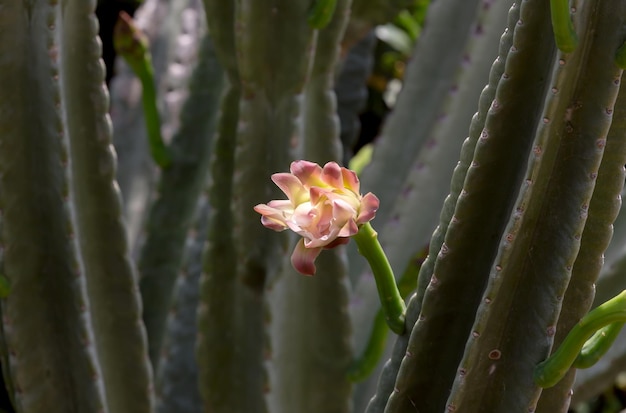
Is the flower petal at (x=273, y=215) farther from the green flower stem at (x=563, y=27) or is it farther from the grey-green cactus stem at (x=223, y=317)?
the grey-green cactus stem at (x=223, y=317)

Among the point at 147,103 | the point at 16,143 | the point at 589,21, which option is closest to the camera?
the point at 589,21

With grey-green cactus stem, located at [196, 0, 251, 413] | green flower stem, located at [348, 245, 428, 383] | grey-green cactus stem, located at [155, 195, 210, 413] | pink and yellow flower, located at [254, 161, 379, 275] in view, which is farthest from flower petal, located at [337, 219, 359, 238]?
grey-green cactus stem, located at [155, 195, 210, 413]

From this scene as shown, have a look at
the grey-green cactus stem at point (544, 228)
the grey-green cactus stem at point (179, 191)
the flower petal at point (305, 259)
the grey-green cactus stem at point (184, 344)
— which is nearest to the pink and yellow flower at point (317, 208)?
the flower petal at point (305, 259)

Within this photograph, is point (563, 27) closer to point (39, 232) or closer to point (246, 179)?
point (246, 179)

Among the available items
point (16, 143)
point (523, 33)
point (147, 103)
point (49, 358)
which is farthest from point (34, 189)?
point (523, 33)

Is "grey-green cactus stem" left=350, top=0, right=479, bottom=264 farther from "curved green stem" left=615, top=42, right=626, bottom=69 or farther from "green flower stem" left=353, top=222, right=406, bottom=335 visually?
"curved green stem" left=615, top=42, right=626, bottom=69

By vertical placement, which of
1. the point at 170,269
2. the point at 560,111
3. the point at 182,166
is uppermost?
the point at 560,111

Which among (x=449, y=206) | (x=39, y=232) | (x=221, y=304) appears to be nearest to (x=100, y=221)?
(x=39, y=232)

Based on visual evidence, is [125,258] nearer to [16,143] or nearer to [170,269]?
[16,143]
